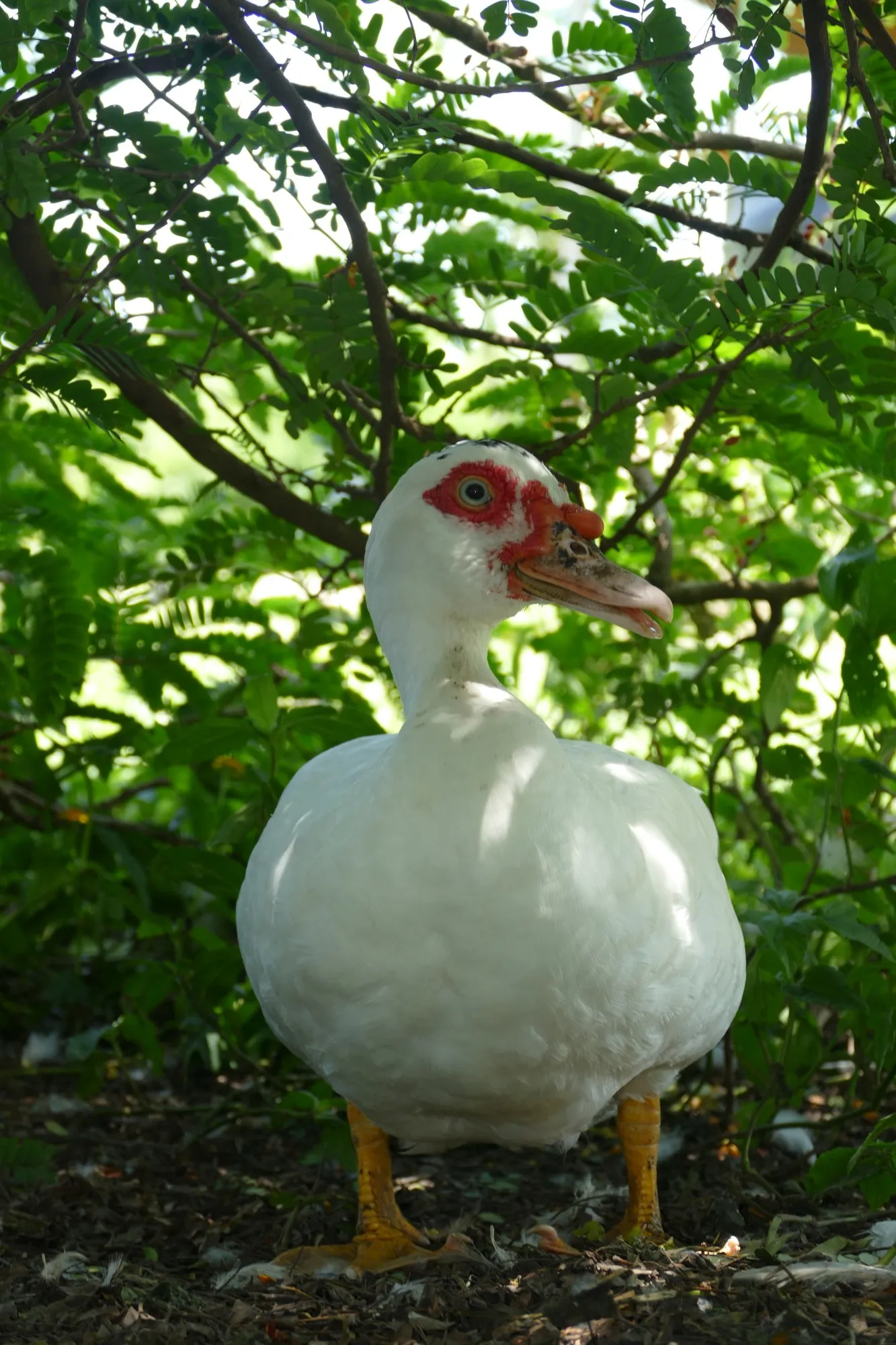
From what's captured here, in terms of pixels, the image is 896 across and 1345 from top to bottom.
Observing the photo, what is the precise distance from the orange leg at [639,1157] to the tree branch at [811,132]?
61.6 inches

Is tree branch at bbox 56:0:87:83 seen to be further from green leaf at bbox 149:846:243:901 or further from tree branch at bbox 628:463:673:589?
tree branch at bbox 628:463:673:589

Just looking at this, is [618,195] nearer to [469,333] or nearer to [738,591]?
[469,333]

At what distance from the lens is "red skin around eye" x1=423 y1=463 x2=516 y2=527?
2271 mm

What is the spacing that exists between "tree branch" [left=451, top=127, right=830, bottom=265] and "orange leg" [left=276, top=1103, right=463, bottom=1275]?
1840 mm

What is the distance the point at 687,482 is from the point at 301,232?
5.15ft

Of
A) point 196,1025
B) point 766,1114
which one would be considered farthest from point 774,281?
point 196,1025

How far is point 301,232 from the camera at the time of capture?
10.9ft

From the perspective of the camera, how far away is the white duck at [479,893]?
205cm

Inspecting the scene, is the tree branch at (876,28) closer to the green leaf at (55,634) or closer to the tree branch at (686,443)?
the tree branch at (686,443)

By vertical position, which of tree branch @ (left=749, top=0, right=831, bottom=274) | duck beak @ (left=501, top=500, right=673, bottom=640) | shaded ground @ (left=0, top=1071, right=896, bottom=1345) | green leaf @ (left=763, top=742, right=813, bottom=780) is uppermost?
tree branch @ (left=749, top=0, right=831, bottom=274)

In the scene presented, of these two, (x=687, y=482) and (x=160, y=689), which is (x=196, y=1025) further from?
→ (x=687, y=482)

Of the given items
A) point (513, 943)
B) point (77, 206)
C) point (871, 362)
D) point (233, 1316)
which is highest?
point (77, 206)

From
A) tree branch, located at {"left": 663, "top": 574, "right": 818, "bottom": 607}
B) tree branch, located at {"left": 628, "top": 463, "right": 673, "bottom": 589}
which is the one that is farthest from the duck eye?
tree branch, located at {"left": 663, "top": 574, "right": 818, "bottom": 607}

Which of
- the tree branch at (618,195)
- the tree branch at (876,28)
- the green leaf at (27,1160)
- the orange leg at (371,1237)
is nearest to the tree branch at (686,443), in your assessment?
the tree branch at (618,195)
